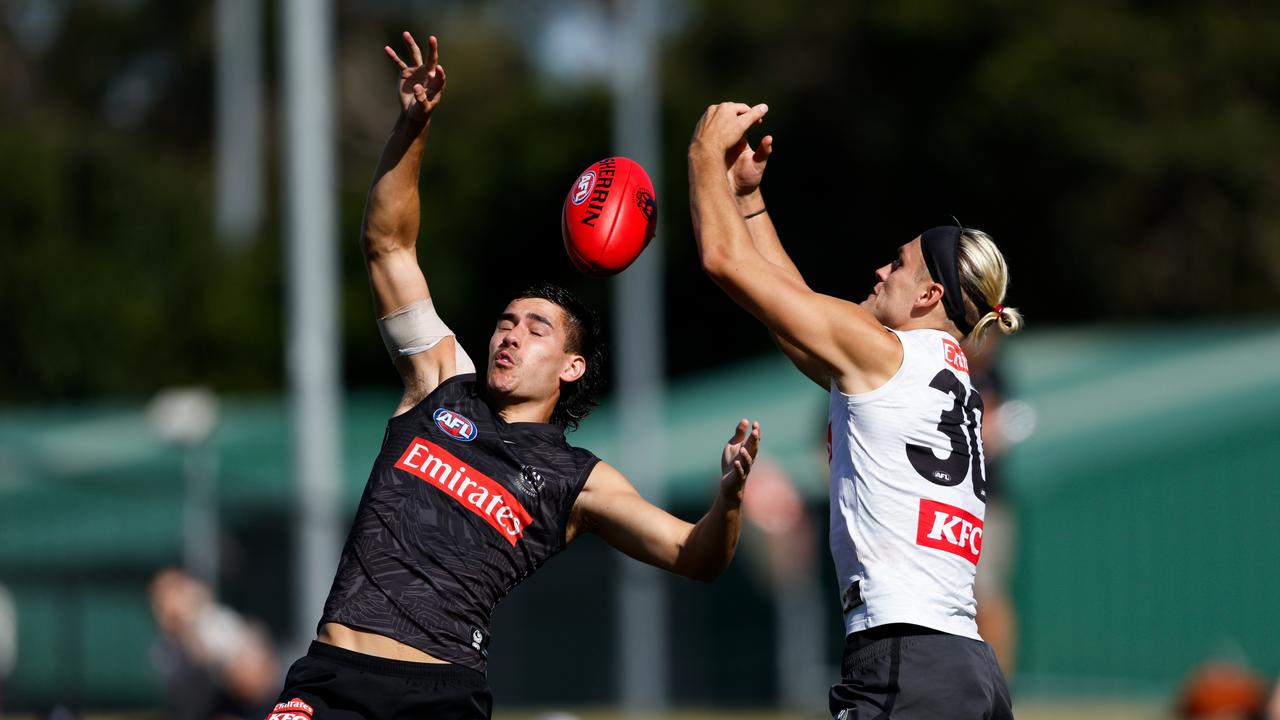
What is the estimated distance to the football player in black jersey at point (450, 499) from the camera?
17.1ft

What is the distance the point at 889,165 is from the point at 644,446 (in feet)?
41.5

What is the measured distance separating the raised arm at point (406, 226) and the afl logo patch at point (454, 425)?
194 millimetres

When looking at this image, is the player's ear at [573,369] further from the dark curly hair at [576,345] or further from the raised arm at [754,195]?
the raised arm at [754,195]

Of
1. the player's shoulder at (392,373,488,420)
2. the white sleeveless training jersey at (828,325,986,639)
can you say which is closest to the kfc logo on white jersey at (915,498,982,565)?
the white sleeveless training jersey at (828,325,986,639)

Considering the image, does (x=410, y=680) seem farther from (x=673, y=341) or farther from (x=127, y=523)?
(x=673, y=341)

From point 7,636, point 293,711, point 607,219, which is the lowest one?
point 7,636

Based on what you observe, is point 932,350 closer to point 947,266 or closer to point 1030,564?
point 947,266

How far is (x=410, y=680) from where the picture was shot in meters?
5.16

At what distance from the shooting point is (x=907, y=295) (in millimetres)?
5332

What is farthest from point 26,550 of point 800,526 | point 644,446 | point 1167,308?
point 1167,308

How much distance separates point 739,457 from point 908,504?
52 centimetres

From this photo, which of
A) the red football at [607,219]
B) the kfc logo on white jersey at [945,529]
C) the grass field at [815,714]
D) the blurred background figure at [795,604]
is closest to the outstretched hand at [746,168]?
the red football at [607,219]

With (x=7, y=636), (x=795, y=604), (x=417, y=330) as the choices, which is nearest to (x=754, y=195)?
(x=417, y=330)

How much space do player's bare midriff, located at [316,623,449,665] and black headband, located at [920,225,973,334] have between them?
6.10 feet
